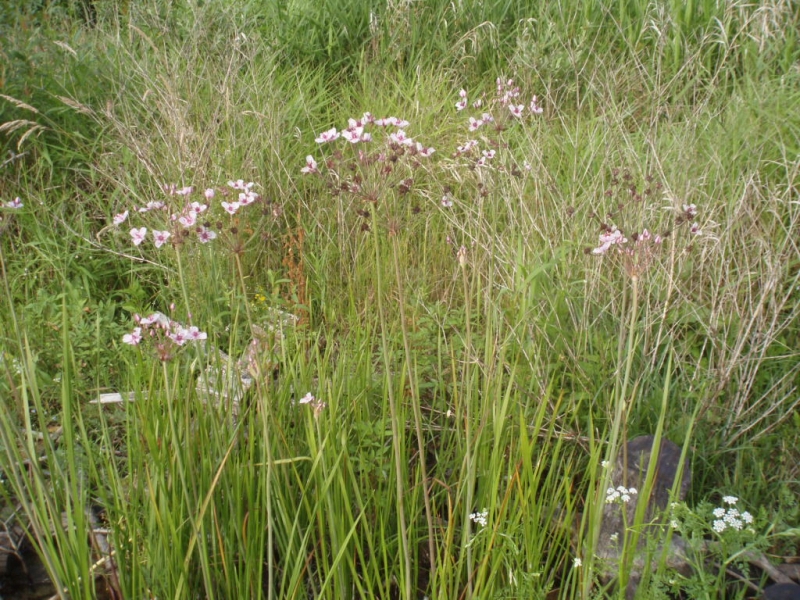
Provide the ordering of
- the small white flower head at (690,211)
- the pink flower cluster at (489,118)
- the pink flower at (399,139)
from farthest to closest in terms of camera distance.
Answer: the pink flower cluster at (489,118), the small white flower head at (690,211), the pink flower at (399,139)

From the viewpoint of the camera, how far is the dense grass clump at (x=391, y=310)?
1.56 metres

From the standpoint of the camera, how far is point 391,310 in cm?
266

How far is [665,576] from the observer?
1.46 m

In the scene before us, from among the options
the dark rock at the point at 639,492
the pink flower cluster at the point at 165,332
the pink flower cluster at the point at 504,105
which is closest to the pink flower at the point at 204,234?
the pink flower cluster at the point at 165,332

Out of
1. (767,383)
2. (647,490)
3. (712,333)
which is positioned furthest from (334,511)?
(767,383)

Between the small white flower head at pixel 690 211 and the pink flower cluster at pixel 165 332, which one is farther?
the small white flower head at pixel 690 211

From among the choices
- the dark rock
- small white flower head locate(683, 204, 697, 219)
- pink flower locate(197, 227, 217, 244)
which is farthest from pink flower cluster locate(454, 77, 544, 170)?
the dark rock

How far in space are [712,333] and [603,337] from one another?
311mm

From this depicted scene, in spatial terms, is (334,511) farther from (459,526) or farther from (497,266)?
(497,266)

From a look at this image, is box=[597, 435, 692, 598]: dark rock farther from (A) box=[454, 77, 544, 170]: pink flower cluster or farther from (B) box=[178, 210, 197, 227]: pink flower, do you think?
(B) box=[178, 210, 197, 227]: pink flower

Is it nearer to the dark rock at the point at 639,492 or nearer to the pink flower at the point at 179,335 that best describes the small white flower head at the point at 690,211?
the dark rock at the point at 639,492

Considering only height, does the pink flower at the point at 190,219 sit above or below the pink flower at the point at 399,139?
below

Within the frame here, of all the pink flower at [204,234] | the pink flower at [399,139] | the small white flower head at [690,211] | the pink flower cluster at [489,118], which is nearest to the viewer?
the pink flower at [399,139]

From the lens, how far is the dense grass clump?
156cm
